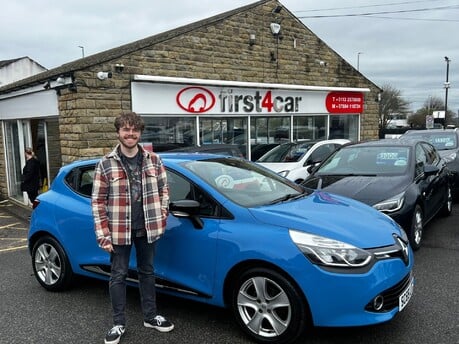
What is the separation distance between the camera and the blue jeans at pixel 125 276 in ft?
11.2

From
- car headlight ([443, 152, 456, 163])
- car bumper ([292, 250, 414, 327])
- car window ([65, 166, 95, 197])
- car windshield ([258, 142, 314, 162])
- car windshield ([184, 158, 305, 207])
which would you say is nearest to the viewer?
car bumper ([292, 250, 414, 327])

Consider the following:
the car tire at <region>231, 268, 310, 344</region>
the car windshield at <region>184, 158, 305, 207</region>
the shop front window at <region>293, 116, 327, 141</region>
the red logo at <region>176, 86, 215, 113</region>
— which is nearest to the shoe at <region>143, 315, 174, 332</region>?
the car tire at <region>231, 268, 310, 344</region>

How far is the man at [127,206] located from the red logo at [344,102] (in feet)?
36.7

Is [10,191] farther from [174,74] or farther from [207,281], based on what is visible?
[207,281]

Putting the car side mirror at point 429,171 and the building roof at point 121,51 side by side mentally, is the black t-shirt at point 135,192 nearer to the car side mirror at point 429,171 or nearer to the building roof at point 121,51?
the car side mirror at point 429,171

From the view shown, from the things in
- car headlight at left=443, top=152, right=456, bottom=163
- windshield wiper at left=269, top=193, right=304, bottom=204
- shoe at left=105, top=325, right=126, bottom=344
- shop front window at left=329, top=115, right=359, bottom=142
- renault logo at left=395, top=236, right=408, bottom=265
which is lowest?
shoe at left=105, top=325, right=126, bottom=344

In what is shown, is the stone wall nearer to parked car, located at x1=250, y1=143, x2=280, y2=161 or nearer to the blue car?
parked car, located at x1=250, y1=143, x2=280, y2=161

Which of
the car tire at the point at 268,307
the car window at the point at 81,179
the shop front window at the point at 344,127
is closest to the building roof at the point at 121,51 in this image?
the car window at the point at 81,179

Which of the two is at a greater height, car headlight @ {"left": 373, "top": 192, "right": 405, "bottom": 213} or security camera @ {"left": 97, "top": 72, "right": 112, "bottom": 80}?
security camera @ {"left": 97, "top": 72, "right": 112, "bottom": 80}

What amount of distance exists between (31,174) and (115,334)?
7592mm

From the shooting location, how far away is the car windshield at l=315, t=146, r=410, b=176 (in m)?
6.15

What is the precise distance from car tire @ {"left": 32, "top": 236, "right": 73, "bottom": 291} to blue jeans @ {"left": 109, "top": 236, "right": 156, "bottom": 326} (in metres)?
1.24

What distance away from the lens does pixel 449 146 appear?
998cm

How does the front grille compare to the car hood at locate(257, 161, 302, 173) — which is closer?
the front grille
